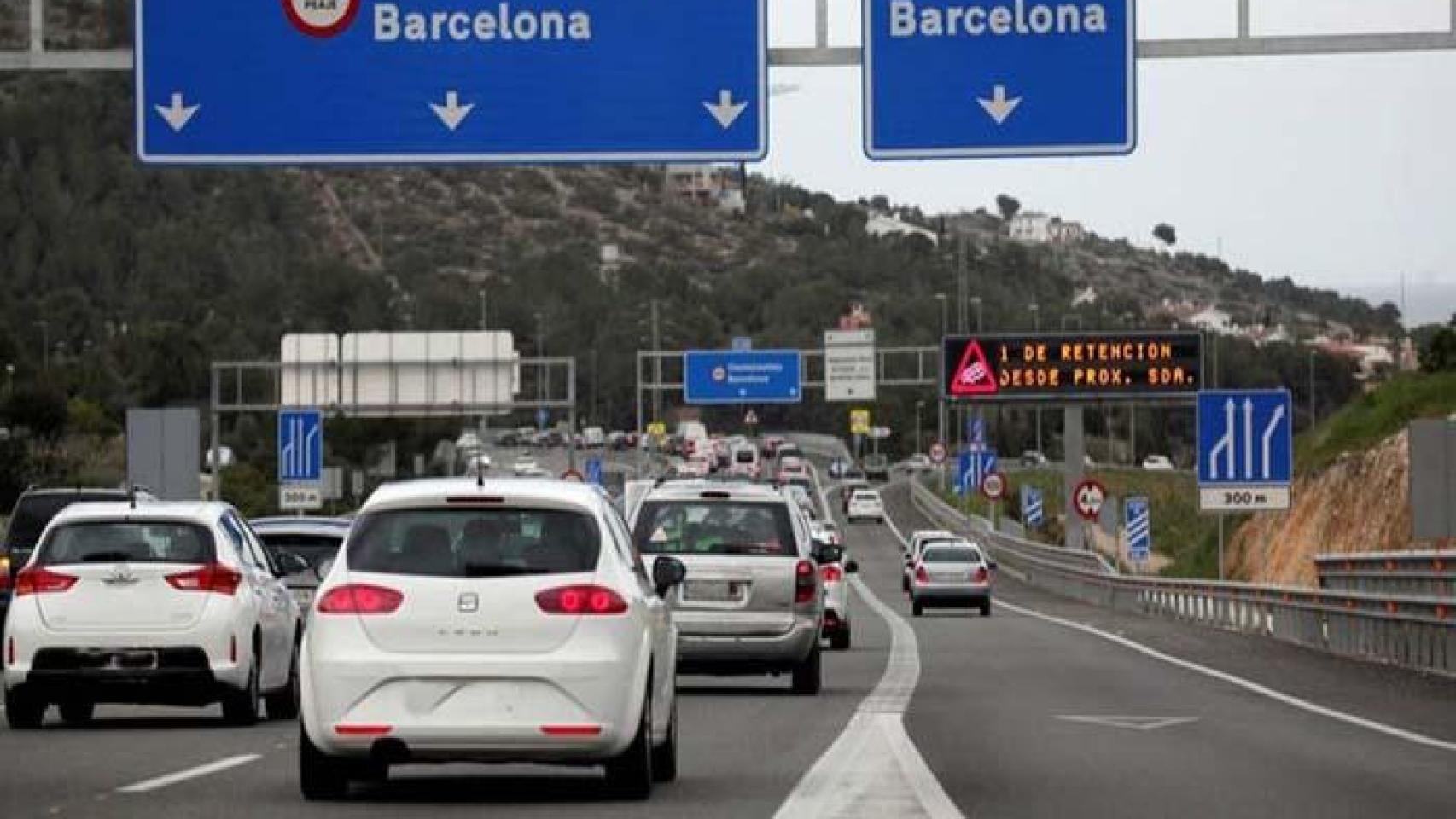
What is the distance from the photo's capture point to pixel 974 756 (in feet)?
69.4

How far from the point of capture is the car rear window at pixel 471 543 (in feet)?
54.9

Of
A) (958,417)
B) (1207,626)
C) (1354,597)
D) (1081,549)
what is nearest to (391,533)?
(1354,597)

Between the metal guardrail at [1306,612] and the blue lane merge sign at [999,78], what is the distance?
760 cm

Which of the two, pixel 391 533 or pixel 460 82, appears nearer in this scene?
pixel 391 533

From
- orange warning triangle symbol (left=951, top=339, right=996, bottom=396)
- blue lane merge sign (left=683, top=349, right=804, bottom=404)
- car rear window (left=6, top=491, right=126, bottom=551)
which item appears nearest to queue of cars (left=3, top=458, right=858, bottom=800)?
car rear window (left=6, top=491, right=126, bottom=551)

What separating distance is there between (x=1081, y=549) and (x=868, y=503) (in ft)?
137

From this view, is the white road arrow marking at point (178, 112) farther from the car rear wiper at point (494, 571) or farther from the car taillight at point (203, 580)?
the car rear wiper at point (494, 571)

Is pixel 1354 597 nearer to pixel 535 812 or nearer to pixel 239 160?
pixel 239 160

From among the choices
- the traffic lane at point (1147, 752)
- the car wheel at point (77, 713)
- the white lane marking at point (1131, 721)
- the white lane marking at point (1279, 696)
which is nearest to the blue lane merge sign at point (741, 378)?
the white lane marking at point (1279, 696)

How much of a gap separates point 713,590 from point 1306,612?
16947mm

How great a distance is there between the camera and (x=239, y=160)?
29672mm

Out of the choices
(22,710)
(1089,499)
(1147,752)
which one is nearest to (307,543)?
(22,710)

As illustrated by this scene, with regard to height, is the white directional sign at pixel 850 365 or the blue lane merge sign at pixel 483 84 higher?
the blue lane merge sign at pixel 483 84

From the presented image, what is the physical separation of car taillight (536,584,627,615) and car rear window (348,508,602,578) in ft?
0.46
